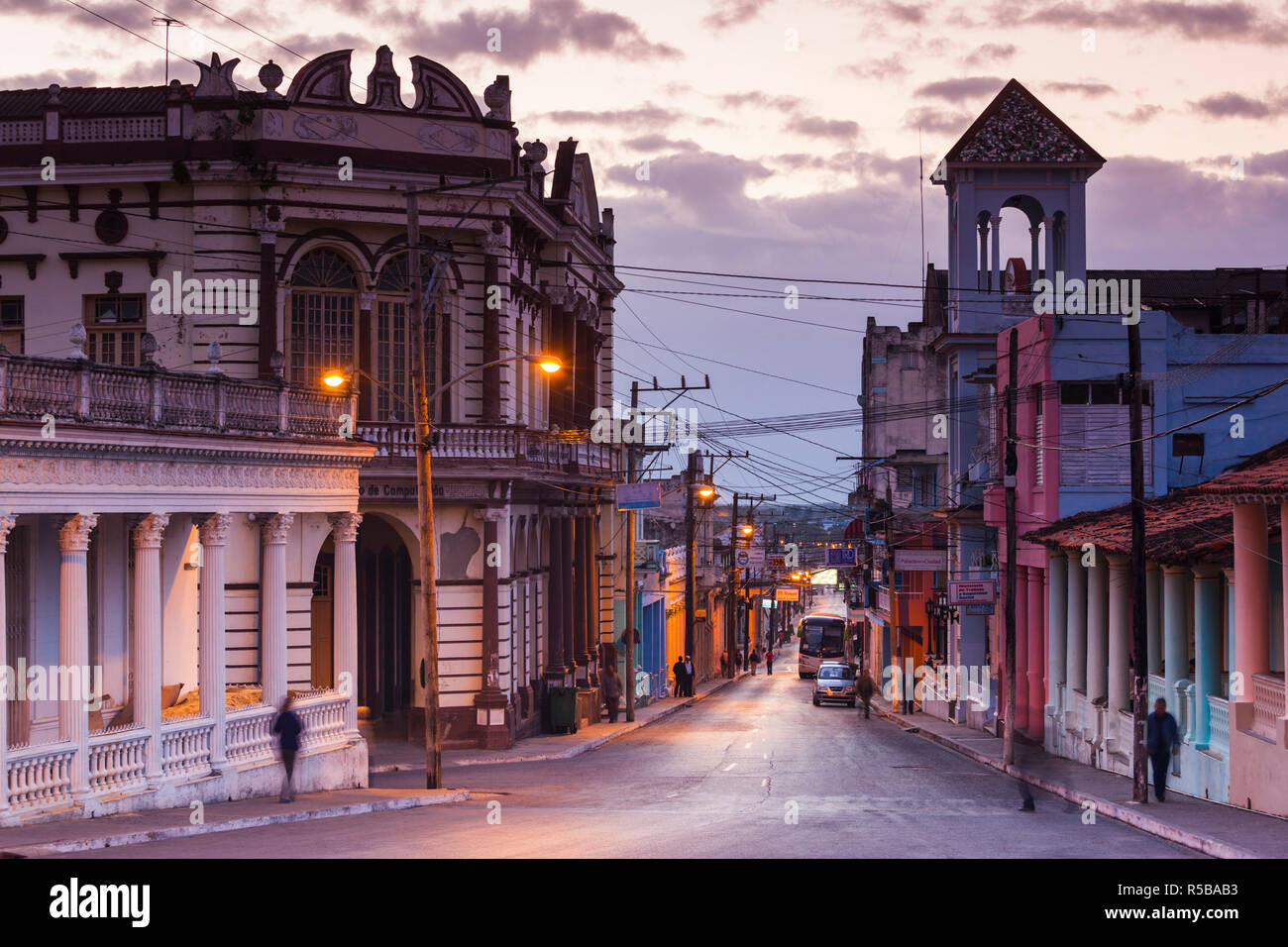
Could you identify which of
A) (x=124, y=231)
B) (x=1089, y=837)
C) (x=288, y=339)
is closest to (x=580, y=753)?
(x=288, y=339)

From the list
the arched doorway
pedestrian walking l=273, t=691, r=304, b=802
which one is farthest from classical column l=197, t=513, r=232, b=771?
the arched doorway

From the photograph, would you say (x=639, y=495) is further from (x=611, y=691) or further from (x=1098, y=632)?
(x=1098, y=632)

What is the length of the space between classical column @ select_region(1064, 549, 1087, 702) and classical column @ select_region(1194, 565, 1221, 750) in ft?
27.0

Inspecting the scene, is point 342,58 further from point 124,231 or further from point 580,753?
point 580,753

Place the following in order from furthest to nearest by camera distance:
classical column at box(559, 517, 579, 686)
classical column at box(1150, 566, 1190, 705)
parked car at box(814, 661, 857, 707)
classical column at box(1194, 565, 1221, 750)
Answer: parked car at box(814, 661, 857, 707) < classical column at box(559, 517, 579, 686) < classical column at box(1150, 566, 1190, 705) < classical column at box(1194, 565, 1221, 750)

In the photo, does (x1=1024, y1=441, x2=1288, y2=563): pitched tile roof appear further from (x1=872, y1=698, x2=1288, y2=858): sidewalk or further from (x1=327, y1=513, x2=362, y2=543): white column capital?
(x1=327, y1=513, x2=362, y2=543): white column capital

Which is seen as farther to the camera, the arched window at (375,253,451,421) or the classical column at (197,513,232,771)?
the arched window at (375,253,451,421)

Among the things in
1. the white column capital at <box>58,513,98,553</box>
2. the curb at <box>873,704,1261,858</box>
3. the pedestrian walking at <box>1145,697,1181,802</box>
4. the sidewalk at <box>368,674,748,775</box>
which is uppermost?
the white column capital at <box>58,513,98,553</box>

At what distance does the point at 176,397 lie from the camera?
22.3m

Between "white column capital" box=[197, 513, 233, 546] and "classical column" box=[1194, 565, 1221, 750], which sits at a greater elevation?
"white column capital" box=[197, 513, 233, 546]

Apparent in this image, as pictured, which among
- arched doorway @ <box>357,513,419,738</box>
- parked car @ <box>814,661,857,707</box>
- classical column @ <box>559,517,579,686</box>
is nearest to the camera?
arched doorway @ <box>357,513,419,738</box>

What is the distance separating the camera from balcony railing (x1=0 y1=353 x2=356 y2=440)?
1912 centimetres

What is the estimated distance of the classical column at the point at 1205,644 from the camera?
27.1 m

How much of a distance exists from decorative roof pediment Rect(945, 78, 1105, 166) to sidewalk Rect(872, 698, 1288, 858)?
2136 cm
